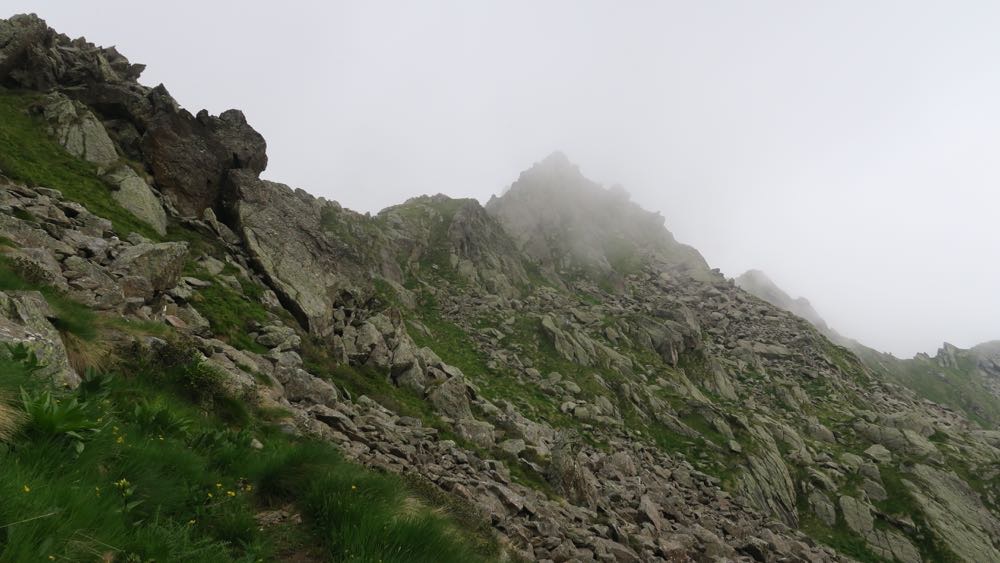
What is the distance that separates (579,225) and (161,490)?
109 meters

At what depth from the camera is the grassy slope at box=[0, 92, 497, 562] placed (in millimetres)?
3766

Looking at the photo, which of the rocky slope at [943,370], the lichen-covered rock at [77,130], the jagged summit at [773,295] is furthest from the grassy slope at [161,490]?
the jagged summit at [773,295]

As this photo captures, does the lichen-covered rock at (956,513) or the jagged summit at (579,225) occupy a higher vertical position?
the jagged summit at (579,225)

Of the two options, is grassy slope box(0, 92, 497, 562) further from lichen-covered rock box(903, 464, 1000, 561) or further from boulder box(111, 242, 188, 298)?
lichen-covered rock box(903, 464, 1000, 561)

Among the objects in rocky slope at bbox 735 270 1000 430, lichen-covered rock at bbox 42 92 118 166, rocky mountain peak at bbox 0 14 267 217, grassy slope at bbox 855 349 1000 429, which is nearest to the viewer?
lichen-covered rock at bbox 42 92 118 166

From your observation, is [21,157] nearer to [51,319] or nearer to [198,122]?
[198,122]

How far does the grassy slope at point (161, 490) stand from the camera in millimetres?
3766

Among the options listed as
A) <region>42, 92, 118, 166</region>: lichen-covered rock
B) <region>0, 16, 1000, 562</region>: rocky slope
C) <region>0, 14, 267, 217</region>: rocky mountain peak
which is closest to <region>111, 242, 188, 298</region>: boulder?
<region>0, 16, 1000, 562</region>: rocky slope

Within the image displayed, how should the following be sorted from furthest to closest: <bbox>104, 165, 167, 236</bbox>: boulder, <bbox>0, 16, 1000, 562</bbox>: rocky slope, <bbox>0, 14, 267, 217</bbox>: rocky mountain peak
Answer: <bbox>0, 14, 267, 217</bbox>: rocky mountain peak → <bbox>104, 165, 167, 236</bbox>: boulder → <bbox>0, 16, 1000, 562</bbox>: rocky slope

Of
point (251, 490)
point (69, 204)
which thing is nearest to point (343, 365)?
point (69, 204)

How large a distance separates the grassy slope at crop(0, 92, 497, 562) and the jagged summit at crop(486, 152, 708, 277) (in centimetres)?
8209

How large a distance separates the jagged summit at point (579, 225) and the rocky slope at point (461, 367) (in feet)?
104

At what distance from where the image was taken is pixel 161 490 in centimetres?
532

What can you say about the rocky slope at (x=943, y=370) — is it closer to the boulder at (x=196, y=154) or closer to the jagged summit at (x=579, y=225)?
the jagged summit at (x=579, y=225)
